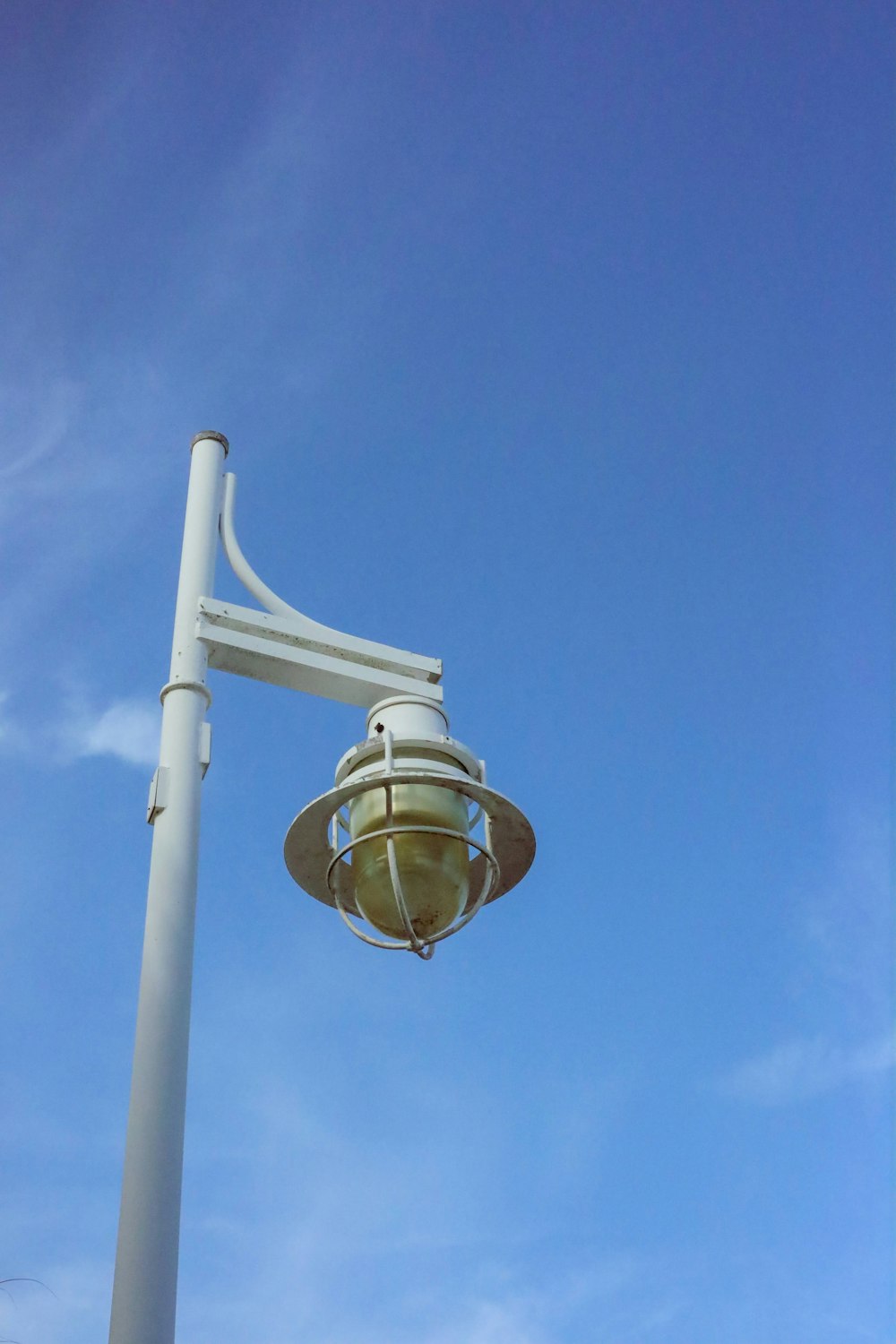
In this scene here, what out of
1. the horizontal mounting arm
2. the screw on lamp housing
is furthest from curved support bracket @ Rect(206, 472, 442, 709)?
the screw on lamp housing

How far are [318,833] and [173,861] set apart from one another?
40 centimetres

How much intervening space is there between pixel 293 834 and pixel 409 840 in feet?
1.24

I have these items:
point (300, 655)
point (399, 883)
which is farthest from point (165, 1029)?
point (300, 655)

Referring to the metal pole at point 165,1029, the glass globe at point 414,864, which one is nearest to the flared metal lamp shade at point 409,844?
the glass globe at point 414,864

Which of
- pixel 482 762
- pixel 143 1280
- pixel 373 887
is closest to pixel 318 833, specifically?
pixel 373 887

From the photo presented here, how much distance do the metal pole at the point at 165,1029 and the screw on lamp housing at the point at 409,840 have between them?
1.09 ft

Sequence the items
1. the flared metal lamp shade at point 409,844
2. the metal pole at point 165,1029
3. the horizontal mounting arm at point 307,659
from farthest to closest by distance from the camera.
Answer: the horizontal mounting arm at point 307,659 < the flared metal lamp shade at point 409,844 < the metal pole at point 165,1029

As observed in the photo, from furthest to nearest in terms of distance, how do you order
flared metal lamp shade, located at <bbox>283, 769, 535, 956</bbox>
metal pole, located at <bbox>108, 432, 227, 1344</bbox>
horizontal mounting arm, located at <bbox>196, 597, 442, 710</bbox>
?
horizontal mounting arm, located at <bbox>196, 597, 442, 710</bbox> < flared metal lamp shade, located at <bbox>283, 769, 535, 956</bbox> < metal pole, located at <bbox>108, 432, 227, 1344</bbox>

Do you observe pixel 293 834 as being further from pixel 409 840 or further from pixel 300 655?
pixel 300 655

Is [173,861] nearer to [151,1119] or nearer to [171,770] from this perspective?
[171,770]

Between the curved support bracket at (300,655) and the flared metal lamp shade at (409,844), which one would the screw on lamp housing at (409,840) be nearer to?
the flared metal lamp shade at (409,844)

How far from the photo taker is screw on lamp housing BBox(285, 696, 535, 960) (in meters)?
3.39

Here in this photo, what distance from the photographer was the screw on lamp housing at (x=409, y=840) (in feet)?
11.1

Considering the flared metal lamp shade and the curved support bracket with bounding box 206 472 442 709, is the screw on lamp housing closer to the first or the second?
the flared metal lamp shade
